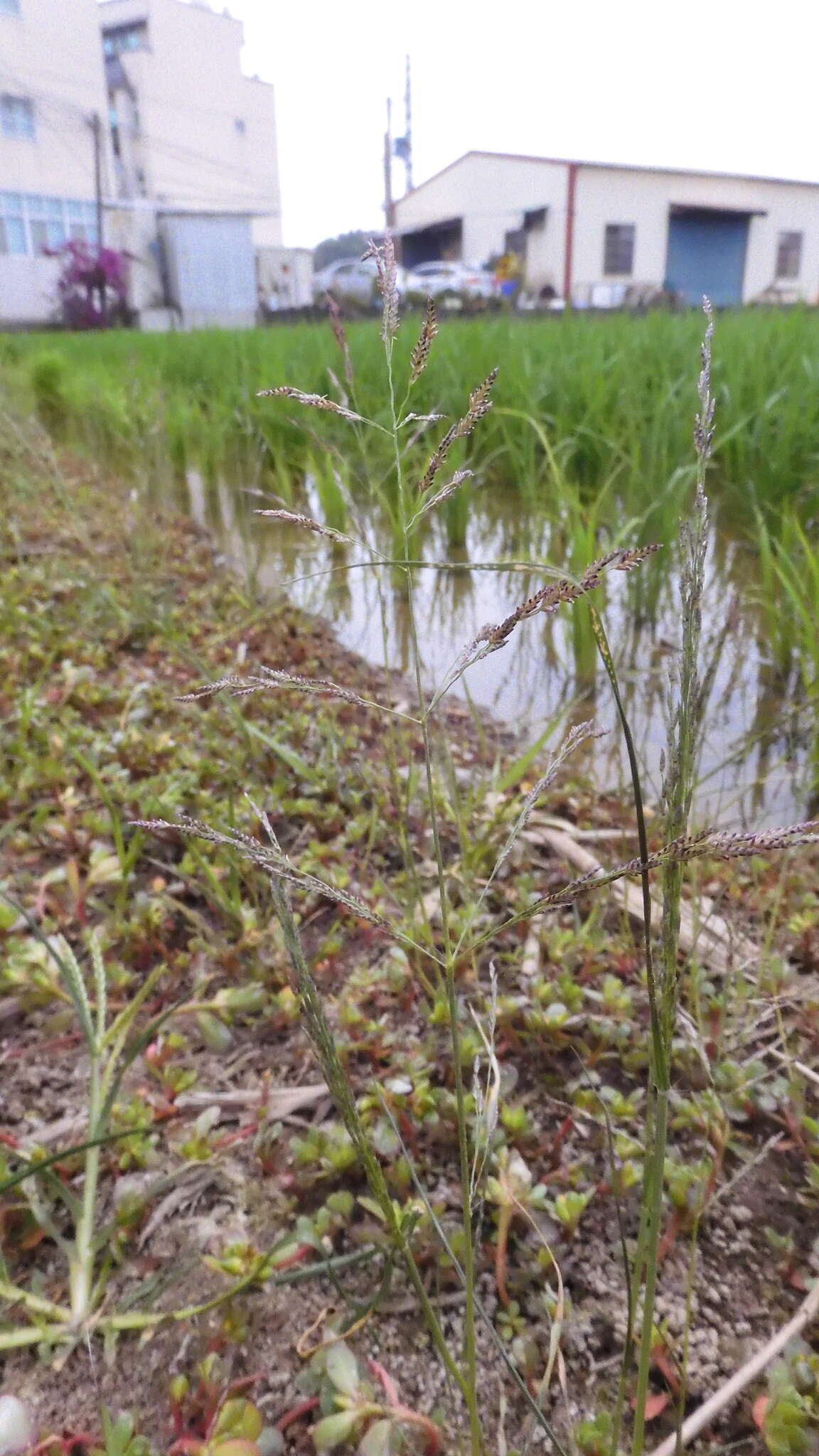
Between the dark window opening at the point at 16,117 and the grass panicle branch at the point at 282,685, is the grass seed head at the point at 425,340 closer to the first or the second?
the grass panicle branch at the point at 282,685

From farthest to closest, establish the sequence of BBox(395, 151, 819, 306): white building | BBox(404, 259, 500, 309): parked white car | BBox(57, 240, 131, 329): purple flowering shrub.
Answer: BBox(395, 151, 819, 306): white building
BBox(404, 259, 500, 309): parked white car
BBox(57, 240, 131, 329): purple flowering shrub

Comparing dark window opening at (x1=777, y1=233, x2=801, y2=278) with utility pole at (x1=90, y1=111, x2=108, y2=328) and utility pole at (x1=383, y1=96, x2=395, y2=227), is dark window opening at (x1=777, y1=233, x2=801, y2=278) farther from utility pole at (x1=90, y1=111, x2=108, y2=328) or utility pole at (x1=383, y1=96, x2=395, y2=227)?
utility pole at (x1=90, y1=111, x2=108, y2=328)

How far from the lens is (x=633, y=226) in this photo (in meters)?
20.2

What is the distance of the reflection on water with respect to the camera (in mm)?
1606

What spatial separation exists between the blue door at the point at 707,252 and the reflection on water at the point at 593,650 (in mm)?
20930

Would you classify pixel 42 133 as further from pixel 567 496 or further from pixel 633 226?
pixel 567 496

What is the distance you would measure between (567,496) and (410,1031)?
140 cm

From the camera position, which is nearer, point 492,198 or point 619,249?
point 619,249

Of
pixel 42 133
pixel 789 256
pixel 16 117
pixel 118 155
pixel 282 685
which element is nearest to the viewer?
pixel 282 685

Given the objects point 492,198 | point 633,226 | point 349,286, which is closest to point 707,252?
point 633,226

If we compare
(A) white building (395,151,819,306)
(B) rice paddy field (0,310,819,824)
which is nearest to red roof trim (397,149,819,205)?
(A) white building (395,151,819,306)

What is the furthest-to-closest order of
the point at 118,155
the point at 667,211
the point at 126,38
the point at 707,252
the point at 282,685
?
the point at 126,38 → the point at 118,155 → the point at 707,252 → the point at 667,211 → the point at 282,685

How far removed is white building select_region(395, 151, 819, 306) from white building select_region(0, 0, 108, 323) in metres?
8.85

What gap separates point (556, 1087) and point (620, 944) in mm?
232
